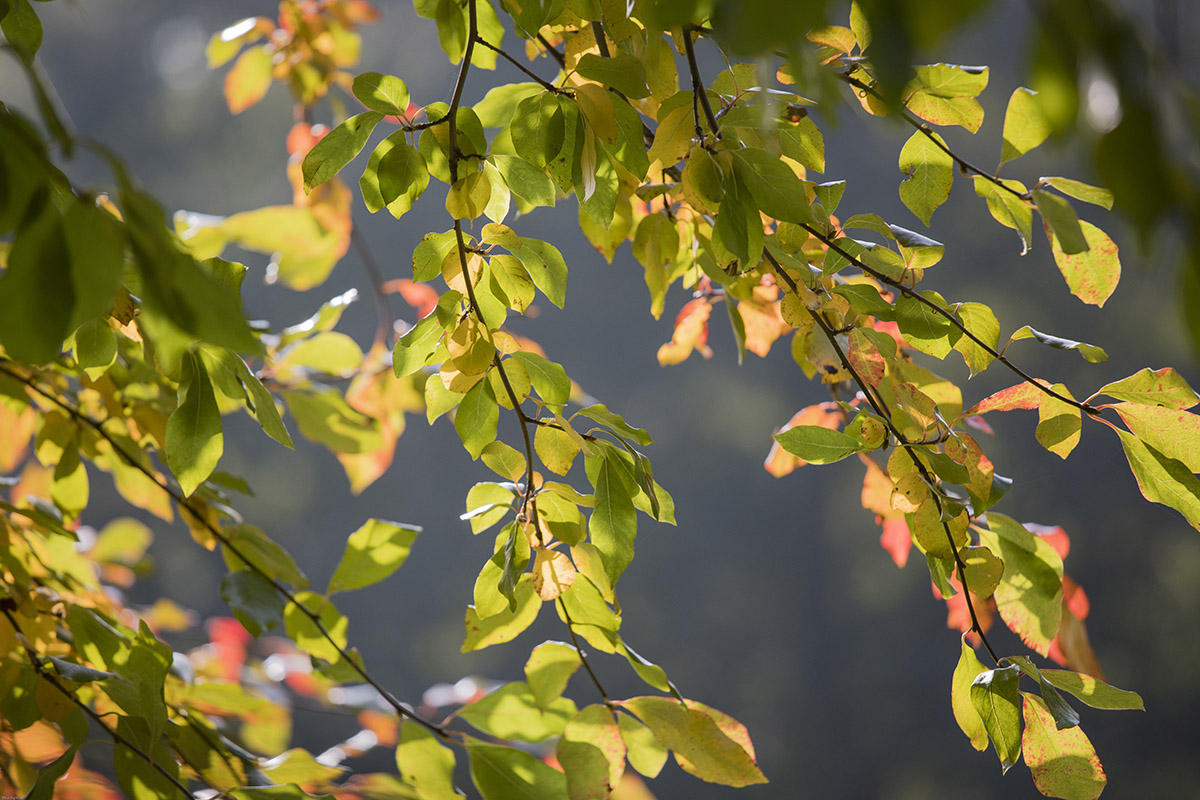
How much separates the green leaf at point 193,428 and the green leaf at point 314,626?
A: 7.6 inches

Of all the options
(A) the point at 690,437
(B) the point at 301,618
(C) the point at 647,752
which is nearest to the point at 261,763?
(B) the point at 301,618

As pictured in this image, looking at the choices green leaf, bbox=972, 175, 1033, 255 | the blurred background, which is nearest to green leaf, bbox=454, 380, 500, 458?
green leaf, bbox=972, 175, 1033, 255

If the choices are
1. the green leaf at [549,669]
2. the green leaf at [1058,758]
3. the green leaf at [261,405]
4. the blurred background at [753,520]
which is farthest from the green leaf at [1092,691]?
the blurred background at [753,520]

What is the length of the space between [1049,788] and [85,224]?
1.28ft

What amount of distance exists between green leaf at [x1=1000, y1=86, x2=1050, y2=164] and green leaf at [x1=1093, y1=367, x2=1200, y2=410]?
4.2 inches

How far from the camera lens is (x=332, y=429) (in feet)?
1.97

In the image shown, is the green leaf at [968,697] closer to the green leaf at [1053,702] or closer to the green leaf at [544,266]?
the green leaf at [1053,702]

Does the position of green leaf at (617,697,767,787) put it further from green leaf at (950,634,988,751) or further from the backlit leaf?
the backlit leaf

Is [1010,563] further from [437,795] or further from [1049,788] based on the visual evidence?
[437,795]

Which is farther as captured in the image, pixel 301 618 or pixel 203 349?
pixel 301 618

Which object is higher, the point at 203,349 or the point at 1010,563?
the point at 203,349

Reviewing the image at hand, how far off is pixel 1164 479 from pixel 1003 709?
0.13 m

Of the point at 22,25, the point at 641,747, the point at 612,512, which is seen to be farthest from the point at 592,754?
the point at 22,25

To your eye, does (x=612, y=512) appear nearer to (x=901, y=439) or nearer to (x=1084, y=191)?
(x=901, y=439)
